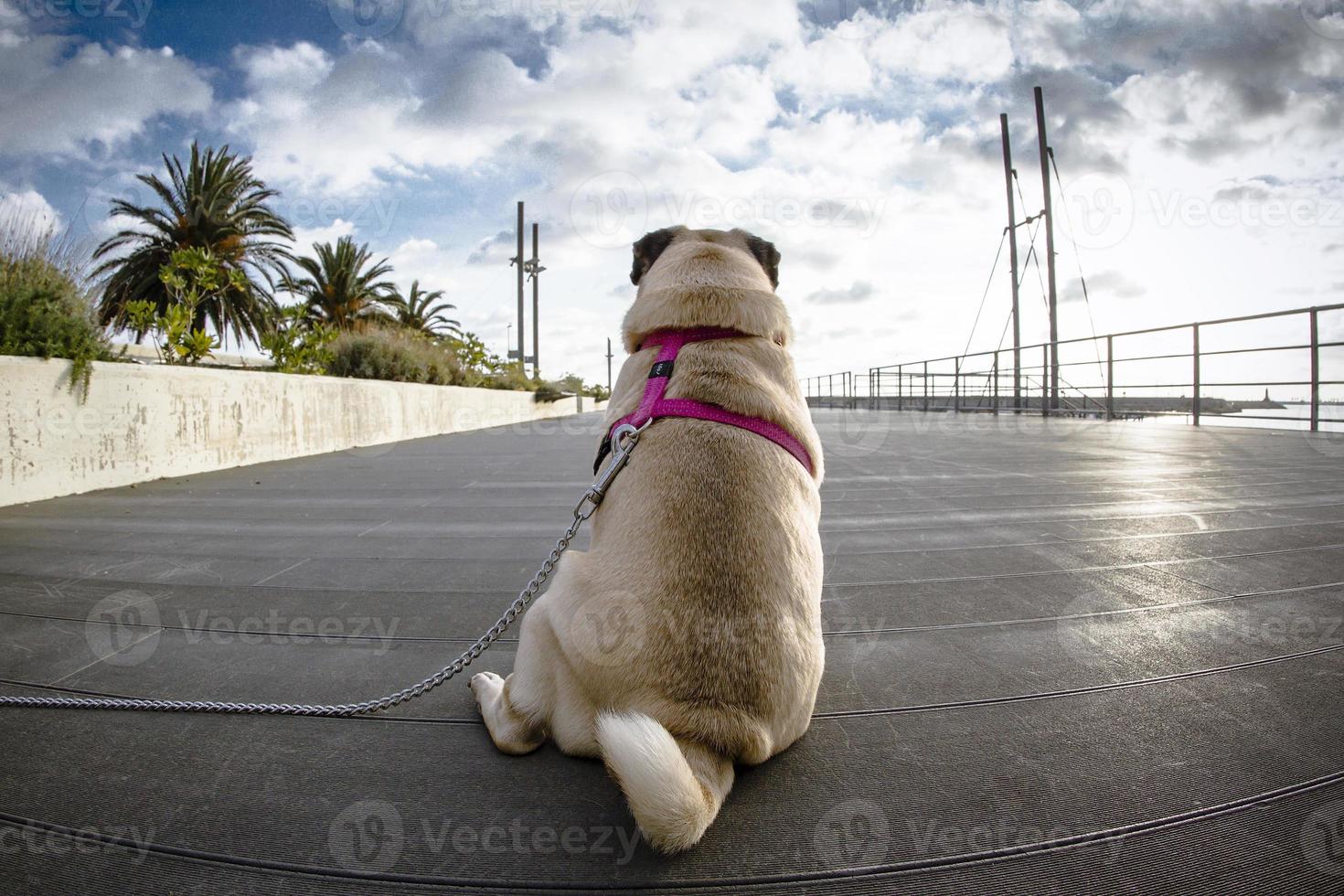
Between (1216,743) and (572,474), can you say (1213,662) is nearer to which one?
(1216,743)

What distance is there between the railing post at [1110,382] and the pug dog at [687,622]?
1347 centimetres

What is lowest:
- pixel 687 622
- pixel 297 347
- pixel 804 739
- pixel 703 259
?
pixel 804 739

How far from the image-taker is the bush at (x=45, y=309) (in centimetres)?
474

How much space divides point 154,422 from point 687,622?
21.8 feet

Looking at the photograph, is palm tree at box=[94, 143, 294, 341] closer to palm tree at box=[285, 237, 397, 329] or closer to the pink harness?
palm tree at box=[285, 237, 397, 329]

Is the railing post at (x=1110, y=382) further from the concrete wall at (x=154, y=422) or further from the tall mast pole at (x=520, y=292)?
the tall mast pole at (x=520, y=292)

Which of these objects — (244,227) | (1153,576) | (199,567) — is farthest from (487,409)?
(1153,576)

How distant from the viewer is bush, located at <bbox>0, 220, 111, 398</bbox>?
474 cm

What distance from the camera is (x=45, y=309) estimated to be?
4945 millimetres

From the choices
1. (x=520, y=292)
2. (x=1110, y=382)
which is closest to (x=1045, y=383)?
(x=1110, y=382)

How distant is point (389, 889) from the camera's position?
1.00 meters

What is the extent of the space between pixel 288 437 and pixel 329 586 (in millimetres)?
6442

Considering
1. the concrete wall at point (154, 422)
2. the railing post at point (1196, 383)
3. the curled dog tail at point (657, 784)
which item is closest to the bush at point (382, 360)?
the concrete wall at point (154, 422)

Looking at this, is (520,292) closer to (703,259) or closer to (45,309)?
(45,309)
